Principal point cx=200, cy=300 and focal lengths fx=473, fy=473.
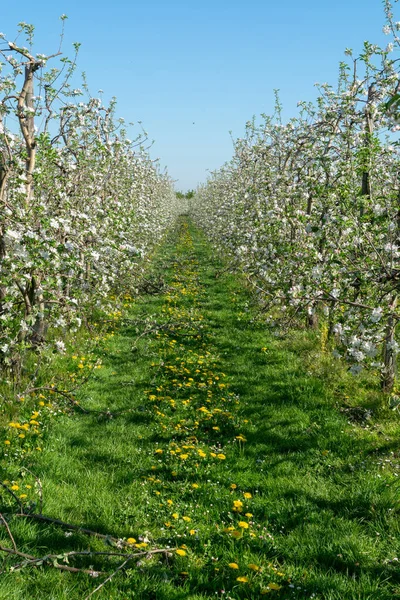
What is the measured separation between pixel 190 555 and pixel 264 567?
2.17ft

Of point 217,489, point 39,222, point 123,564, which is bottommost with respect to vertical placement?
point 123,564

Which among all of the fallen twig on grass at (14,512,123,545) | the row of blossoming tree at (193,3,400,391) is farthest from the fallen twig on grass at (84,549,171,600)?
the row of blossoming tree at (193,3,400,391)

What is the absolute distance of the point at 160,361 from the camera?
31.2 feet

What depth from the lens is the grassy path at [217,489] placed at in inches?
156

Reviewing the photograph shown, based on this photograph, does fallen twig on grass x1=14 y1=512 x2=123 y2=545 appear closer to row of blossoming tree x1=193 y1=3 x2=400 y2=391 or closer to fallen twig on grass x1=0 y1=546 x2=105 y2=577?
fallen twig on grass x1=0 y1=546 x2=105 y2=577

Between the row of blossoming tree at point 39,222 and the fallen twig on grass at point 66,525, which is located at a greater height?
the row of blossoming tree at point 39,222

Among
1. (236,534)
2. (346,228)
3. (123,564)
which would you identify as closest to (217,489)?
(236,534)

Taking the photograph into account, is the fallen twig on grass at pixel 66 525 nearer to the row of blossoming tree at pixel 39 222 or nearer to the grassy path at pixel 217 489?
the grassy path at pixel 217 489

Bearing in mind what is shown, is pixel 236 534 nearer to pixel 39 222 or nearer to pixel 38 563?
pixel 38 563

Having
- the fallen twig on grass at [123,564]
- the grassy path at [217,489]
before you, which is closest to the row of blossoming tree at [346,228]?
the grassy path at [217,489]

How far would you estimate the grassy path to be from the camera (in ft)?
13.0

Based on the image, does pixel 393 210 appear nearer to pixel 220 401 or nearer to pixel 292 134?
pixel 220 401

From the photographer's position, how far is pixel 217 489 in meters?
5.30

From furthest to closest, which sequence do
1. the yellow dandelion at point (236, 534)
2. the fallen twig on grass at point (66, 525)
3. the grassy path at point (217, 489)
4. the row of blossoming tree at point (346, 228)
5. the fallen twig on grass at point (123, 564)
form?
the row of blossoming tree at point (346, 228) → the yellow dandelion at point (236, 534) → the fallen twig on grass at point (66, 525) → the grassy path at point (217, 489) → the fallen twig on grass at point (123, 564)
